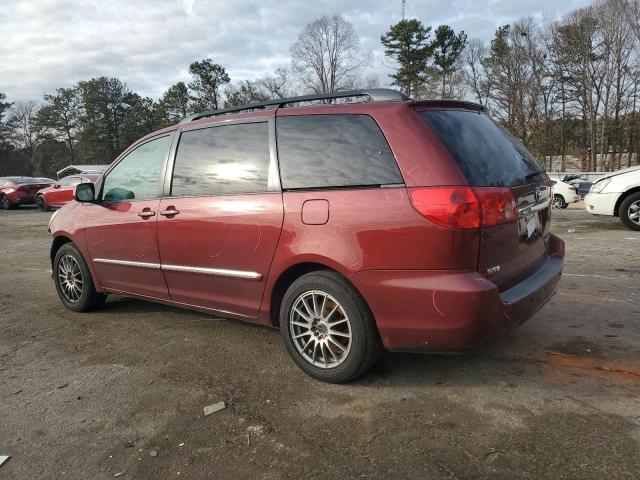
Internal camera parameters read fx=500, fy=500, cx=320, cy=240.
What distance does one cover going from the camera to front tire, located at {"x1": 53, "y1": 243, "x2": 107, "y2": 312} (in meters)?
4.96

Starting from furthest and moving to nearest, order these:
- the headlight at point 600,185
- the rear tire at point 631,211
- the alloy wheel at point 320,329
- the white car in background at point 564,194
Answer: the white car in background at point 564,194
the headlight at point 600,185
the rear tire at point 631,211
the alloy wheel at point 320,329

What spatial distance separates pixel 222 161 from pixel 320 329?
1467 mm

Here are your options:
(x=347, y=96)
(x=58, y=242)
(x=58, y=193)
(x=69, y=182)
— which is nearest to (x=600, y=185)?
(x=347, y=96)

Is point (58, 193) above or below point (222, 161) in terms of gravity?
below

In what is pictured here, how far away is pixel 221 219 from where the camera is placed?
359cm

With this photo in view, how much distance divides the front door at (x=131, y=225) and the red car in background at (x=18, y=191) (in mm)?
18564

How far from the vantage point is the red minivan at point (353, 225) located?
273cm

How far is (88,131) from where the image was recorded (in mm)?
65312

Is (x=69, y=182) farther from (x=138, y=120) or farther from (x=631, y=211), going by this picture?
(x=138, y=120)

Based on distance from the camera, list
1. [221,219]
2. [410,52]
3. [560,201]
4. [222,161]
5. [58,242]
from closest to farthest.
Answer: [221,219]
[222,161]
[58,242]
[560,201]
[410,52]

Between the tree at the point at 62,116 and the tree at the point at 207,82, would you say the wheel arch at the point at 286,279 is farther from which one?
the tree at the point at 62,116

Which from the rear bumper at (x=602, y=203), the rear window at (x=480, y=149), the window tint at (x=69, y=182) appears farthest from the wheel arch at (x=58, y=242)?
the window tint at (x=69, y=182)

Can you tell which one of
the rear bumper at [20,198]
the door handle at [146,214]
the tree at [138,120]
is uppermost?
the tree at [138,120]

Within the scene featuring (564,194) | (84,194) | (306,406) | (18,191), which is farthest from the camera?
(18,191)
